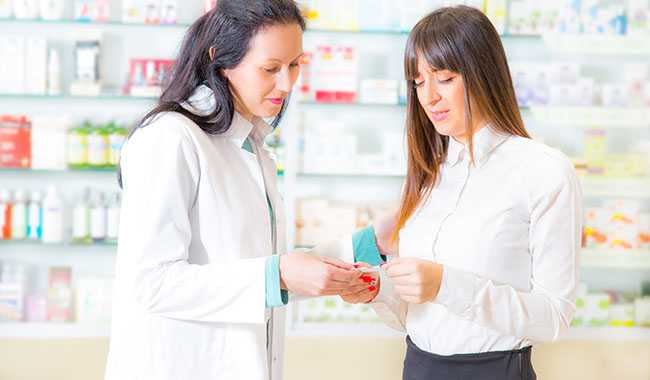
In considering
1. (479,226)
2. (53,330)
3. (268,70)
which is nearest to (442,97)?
(479,226)

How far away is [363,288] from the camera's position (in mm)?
2064

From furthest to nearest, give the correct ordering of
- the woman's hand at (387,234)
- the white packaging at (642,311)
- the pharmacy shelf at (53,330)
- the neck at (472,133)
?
the white packaging at (642,311), the pharmacy shelf at (53,330), the woman's hand at (387,234), the neck at (472,133)

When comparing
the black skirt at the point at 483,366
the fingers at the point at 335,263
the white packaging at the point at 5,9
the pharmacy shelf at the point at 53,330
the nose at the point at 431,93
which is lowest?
the pharmacy shelf at the point at 53,330

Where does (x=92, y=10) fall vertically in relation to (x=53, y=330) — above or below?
above

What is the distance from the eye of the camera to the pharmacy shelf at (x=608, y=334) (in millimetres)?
4316

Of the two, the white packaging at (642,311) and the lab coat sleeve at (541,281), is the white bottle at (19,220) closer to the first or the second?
the lab coat sleeve at (541,281)

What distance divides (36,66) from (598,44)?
→ 2.84 m

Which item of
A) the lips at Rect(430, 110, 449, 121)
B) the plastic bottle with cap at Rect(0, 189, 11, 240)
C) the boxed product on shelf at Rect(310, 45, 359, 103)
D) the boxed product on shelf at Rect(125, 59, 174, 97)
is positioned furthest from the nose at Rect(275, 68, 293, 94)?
the plastic bottle with cap at Rect(0, 189, 11, 240)

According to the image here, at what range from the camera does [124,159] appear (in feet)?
5.99

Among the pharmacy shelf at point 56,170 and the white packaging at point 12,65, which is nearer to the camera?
the white packaging at point 12,65

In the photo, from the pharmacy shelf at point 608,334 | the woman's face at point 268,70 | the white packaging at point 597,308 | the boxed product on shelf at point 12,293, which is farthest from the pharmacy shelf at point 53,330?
the woman's face at point 268,70

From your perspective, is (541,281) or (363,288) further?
(363,288)

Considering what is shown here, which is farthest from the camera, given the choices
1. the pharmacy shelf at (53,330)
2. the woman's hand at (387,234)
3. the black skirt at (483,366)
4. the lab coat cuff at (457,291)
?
the pharmacy shelf at (53,330)

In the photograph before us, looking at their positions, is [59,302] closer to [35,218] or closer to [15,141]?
[35,218]
